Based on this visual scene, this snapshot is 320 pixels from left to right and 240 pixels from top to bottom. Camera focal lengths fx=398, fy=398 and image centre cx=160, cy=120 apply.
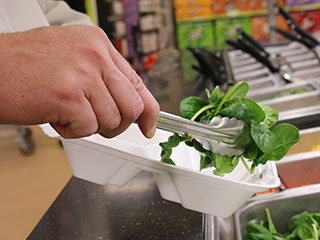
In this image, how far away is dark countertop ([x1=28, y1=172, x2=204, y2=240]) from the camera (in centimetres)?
105

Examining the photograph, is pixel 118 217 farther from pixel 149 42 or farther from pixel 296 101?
pixel 149 42

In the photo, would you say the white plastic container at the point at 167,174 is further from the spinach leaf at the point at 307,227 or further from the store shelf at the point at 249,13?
the store shelf at the point at 249,13

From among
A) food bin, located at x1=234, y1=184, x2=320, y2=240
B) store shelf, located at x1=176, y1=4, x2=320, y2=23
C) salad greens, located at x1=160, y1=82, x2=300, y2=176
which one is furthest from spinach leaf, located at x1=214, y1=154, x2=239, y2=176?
store shelf, located at x1=176, y1=4, x2=320, y2=23

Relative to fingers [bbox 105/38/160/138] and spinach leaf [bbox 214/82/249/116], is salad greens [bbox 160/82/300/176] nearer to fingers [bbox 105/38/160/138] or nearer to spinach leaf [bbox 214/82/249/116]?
spinach leaf [bbox 214/82/249/116]

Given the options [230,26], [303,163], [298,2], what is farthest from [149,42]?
[303,163]

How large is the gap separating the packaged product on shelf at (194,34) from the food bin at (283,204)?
630cm

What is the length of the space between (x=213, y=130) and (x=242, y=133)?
0.07 metres

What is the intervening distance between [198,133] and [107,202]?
0.67 meters

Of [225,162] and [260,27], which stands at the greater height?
[225,162]

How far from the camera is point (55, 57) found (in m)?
0.49

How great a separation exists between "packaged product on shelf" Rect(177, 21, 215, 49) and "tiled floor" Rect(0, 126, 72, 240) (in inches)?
134

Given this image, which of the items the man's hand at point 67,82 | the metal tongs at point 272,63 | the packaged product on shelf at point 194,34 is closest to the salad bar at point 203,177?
the man's hand at point 67,82

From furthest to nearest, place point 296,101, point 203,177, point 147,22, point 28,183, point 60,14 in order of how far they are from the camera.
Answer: point 147,22, point 28,183, point 296,101, point 60,14, point 203,177

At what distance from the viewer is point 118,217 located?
1.15 m
